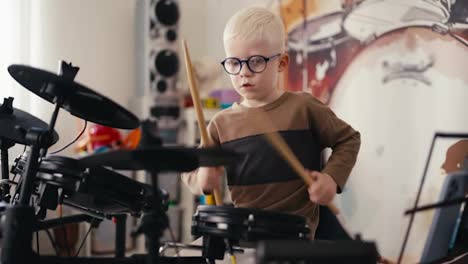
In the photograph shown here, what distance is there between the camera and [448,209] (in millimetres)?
1688

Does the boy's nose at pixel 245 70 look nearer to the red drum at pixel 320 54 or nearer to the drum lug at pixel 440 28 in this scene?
the drum lug at pixel 440 28

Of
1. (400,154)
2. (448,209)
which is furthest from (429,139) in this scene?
(448,209)

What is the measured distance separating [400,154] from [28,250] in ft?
5.50

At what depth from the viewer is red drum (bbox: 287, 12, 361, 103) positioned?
2.68 m

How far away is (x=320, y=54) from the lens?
2775mm

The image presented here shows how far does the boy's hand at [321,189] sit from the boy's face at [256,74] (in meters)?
0.26

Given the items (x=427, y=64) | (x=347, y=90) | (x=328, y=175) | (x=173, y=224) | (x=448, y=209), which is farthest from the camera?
(x=173, y=224)

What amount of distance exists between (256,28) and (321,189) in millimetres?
395

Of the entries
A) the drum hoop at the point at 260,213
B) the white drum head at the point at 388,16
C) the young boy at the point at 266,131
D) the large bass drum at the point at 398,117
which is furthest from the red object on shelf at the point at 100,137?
the drum hoop at the point at 260,213

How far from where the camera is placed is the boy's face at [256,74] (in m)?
1.34

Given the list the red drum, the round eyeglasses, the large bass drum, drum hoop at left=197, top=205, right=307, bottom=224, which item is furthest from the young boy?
the red drum

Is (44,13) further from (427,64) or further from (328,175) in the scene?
(328,175)

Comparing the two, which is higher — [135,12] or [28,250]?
[135,12]

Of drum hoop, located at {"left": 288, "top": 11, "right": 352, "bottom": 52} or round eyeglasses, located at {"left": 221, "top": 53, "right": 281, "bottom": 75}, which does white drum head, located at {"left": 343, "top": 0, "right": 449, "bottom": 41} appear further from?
round eyeglasses, located at {"left": 221, "top": 53, "right": 281, "bottom": 75}
